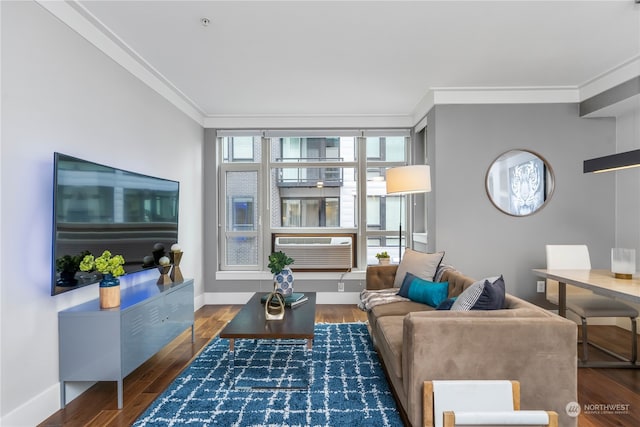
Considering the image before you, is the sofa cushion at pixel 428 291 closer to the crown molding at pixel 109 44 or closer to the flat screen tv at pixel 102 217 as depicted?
the flat screen tv at pixel 102 217

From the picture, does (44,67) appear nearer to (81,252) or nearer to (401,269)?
(81,252)

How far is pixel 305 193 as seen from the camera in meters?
5.12

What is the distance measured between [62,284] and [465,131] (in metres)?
3.84

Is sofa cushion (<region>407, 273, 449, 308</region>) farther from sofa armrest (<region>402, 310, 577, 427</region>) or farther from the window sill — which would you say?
the window sill

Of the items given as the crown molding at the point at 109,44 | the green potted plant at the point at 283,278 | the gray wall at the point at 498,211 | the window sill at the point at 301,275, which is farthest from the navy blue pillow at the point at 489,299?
the crown molding at the point at 109,44

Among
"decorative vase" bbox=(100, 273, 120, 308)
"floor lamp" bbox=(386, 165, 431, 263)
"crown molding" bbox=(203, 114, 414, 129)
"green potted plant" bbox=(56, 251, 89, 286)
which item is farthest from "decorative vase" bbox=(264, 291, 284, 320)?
"crown molding" bbox=(203, 114, 414, 129)

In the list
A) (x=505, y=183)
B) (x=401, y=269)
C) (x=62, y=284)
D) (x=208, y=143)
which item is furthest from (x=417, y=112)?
(x=62, y=284)

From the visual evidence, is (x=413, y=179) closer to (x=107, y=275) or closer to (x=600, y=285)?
(x=600, y=285)

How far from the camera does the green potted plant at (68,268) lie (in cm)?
214

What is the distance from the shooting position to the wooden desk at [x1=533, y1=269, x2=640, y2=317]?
231 centimetres

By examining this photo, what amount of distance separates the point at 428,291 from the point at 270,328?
1356mm

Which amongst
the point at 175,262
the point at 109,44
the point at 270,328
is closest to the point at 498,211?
the point at 270,328

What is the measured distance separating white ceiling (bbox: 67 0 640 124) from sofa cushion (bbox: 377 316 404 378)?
6.90ft

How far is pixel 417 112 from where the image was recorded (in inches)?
183
